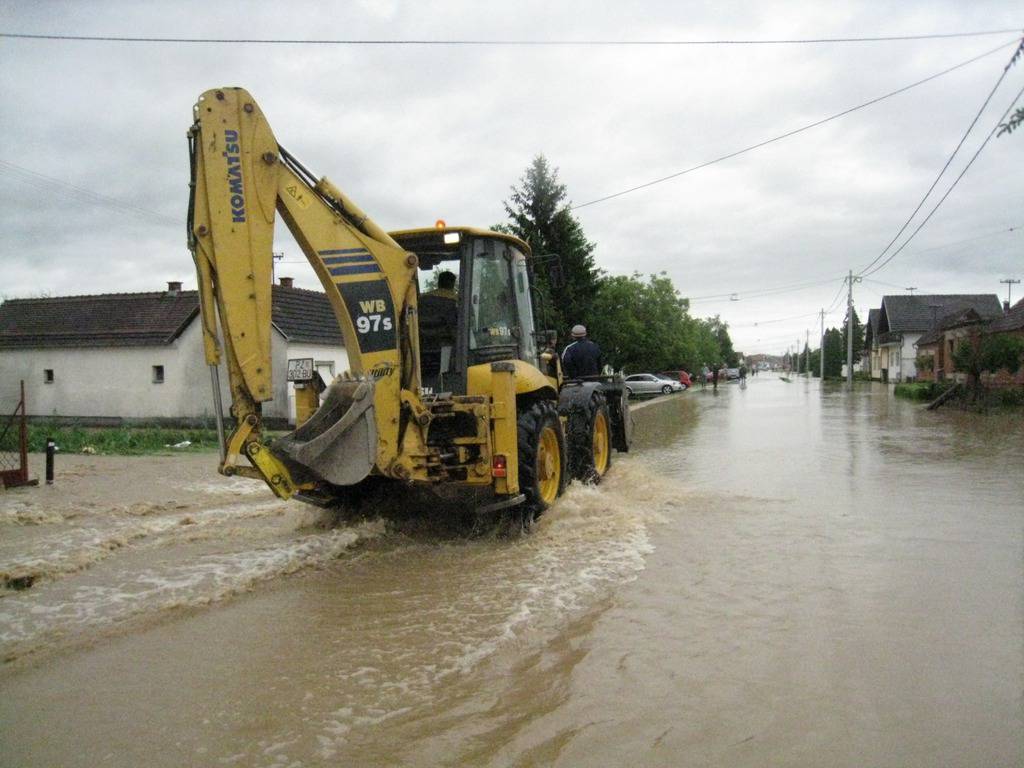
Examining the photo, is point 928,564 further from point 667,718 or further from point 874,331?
point 874,331

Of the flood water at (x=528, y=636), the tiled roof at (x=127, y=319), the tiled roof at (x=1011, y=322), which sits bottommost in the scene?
the flood water at (x=528, y=636)

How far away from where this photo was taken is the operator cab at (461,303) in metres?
8.12

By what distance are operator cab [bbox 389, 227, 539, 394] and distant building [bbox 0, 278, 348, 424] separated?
15904 millimetres

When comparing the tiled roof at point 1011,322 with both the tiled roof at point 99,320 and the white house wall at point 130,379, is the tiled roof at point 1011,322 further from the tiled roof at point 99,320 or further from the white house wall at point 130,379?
the tiled roof at point 99,320

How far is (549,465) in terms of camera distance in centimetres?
905

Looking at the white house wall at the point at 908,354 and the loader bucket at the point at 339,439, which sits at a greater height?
the white house wall at the point at 908,354

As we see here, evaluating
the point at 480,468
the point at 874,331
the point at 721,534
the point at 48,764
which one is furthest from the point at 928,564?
the point at 874,331

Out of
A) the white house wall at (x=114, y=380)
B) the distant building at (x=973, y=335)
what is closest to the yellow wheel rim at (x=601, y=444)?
the white house wall at (x=114, y=380)

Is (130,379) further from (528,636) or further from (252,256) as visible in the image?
(528,636)

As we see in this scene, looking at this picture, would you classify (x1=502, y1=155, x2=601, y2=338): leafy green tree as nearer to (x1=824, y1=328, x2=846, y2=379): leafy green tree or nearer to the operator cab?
the operator cab

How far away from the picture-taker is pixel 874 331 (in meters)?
83.4

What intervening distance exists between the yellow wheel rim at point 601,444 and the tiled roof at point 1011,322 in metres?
29.9

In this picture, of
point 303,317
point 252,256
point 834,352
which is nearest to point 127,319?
point 303,317

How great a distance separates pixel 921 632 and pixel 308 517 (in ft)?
19.6
